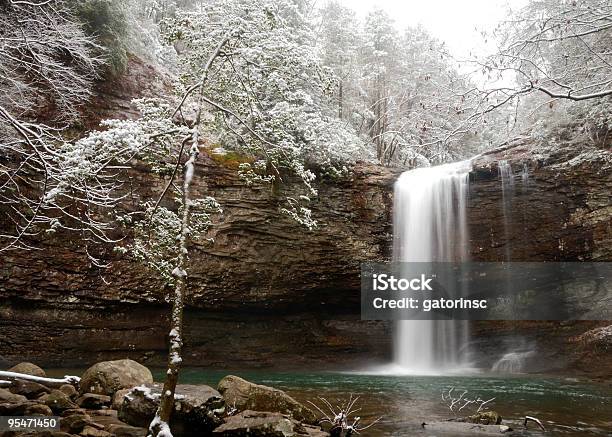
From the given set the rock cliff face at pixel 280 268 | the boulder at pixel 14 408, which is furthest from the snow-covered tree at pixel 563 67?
the boulder at pixel 14 408

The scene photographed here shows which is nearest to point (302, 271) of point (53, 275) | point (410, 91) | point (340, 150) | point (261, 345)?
point (261, 345)

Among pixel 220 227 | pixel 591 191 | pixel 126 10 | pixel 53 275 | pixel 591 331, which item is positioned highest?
pixel 126 10

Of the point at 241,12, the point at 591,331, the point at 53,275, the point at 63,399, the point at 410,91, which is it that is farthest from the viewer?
the point at 410,91

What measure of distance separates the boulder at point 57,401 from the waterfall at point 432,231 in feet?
38.5

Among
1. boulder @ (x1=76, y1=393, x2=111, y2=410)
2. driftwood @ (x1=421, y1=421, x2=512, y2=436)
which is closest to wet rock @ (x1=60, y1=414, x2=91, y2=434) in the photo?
boulder @ (x1=76, y1=393, x2=111, y2=410)

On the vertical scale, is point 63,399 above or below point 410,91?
below

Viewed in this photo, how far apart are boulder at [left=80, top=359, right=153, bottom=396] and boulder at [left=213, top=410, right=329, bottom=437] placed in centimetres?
247

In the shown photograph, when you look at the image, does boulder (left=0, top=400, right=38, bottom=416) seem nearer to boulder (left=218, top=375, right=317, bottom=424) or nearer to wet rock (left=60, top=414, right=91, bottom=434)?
wet rock (left=60, top=414, right=91, bottom=434)

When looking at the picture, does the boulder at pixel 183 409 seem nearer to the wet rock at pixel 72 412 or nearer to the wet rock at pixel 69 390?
the wet rock at pixel 72 412

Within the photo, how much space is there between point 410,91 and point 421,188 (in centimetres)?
1241

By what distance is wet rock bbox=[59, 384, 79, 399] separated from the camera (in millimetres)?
7027

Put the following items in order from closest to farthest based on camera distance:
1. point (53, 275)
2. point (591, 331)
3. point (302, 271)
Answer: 1. point (53, 275)
2. point (591, 331)
3. point (302, 271)

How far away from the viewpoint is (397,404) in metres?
8.59

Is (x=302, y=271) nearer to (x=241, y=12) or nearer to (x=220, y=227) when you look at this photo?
(x=220, y=227)
